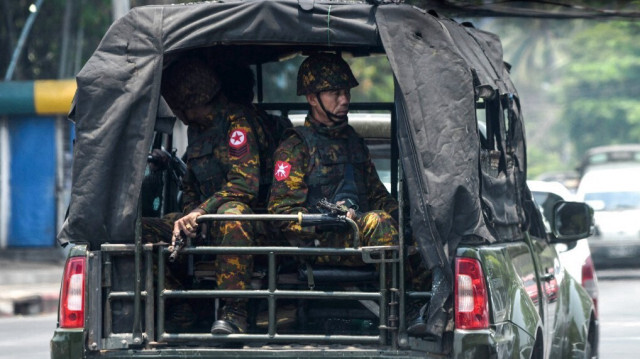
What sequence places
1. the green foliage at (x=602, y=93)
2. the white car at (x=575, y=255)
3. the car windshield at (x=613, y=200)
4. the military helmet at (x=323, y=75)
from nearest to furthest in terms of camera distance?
the military helmet at (x=323, y=75), the white car at (x=575, y=255), the car windshield at (x=613, y=200), the green foliage at (x=602, y=93)

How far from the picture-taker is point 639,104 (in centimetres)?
6938

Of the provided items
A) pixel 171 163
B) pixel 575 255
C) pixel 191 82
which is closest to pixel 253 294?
pixel 191 82

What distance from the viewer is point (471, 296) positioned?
20.6 ft

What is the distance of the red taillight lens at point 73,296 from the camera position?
6.55 metres

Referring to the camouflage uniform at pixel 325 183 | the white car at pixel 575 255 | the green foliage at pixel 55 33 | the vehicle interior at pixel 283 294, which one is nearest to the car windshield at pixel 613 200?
the green foliage at pixel 55 33

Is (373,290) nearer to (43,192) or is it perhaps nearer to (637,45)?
(43,192)

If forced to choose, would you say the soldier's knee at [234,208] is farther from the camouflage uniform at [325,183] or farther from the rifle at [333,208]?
the rifle at [333,208]

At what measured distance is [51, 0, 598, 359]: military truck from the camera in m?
6.31

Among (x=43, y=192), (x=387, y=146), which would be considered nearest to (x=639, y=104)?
(x=43, y=192)

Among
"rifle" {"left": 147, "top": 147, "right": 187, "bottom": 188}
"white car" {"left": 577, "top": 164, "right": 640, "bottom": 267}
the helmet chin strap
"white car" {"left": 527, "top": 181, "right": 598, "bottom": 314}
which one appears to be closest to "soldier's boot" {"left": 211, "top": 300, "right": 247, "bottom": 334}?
the helmet chin strap

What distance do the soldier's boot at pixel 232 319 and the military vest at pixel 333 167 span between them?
0.66 m

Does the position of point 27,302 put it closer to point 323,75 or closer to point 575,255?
point 575,255

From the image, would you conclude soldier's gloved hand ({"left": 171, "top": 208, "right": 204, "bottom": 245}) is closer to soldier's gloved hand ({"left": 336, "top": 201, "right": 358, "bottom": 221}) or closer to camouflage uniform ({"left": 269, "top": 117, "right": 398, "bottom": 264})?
camouflage uniform ({"left": 269, "top": 117, "right": 398, "bottom": 264})

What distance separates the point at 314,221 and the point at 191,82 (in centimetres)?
131
